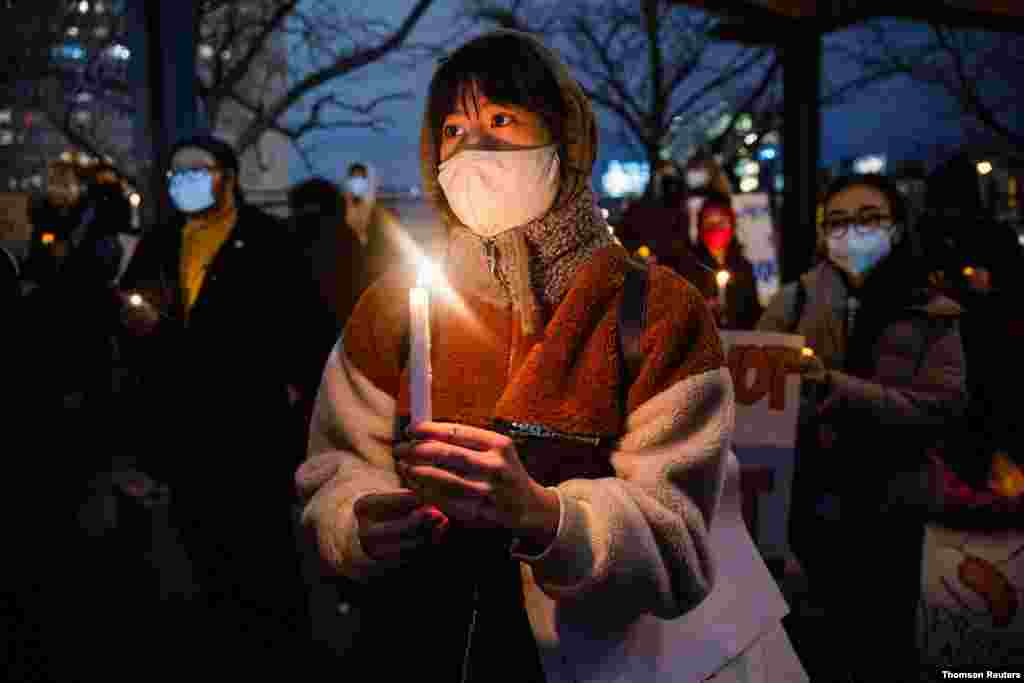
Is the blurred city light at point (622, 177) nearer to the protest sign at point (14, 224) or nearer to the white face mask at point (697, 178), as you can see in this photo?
the white face mask at point (697, 178)

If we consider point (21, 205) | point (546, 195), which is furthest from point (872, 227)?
point (21, 205)

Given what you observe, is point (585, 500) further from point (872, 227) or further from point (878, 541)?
point (872, 227)

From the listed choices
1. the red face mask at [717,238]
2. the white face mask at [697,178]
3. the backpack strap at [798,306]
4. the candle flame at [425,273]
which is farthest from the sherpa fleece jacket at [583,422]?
the white face mask at [697,178]

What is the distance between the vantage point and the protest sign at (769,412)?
3703 mm

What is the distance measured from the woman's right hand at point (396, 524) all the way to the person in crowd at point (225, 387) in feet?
8.55

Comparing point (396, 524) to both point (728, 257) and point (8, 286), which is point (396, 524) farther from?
Answer: point (728, 257)

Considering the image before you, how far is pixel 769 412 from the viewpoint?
3775mm

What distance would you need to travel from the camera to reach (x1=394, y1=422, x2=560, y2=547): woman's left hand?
1.29 metres

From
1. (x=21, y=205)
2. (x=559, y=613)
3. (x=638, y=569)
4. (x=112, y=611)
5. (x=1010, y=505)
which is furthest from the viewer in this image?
(x=112, y=611)

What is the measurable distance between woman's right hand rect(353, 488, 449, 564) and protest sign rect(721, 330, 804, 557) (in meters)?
2.43

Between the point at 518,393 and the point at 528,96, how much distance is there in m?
0.62

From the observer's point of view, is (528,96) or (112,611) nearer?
(528,96)

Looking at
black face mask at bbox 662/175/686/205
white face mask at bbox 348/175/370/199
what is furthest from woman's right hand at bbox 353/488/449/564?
white face mask at bbox 348/175/370/199

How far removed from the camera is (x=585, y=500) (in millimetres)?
1505
